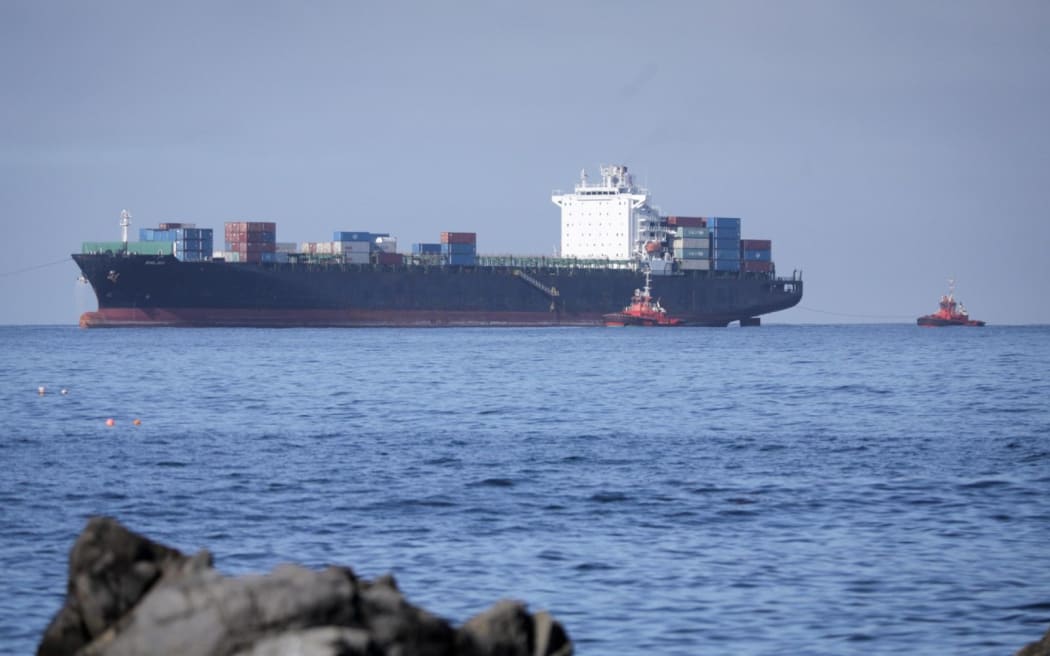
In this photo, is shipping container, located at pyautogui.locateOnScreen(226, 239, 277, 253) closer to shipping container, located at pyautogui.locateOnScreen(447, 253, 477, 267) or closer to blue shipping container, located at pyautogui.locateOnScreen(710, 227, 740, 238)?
shipping container, located at pyautogui.locateOnScreen(447, 253, 477, 267)

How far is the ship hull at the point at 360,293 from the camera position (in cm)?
10094

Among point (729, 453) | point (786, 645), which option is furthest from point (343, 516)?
point (729, 453)

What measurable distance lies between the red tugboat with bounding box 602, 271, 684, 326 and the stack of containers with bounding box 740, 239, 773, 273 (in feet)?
45.0

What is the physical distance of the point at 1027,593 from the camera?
50.9 feet

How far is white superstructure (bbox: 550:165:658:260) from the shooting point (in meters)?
133

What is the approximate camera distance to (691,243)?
131 meters

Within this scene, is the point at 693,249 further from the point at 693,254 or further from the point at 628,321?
the point at 628,321

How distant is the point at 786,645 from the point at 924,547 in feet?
17.4

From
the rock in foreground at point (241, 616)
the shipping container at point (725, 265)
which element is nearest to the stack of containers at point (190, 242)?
the shipping container at point (725, 265)

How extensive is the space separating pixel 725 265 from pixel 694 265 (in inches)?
140

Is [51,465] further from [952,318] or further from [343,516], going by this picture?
[952,318]

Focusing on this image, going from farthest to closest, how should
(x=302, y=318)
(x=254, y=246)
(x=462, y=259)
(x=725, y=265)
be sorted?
(x=725, y=265) < (x=462, y=259) < (x=302, y=318) < (x=254, y=246)

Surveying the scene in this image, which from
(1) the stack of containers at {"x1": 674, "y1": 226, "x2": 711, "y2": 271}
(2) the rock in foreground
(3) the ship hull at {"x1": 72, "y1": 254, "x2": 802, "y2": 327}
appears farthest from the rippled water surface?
(1) the stack of containers at {"x1": 674, "y1": 226, "x2": 711, "y2": 271}

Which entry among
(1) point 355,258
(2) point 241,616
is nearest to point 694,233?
(1) point 355,258
